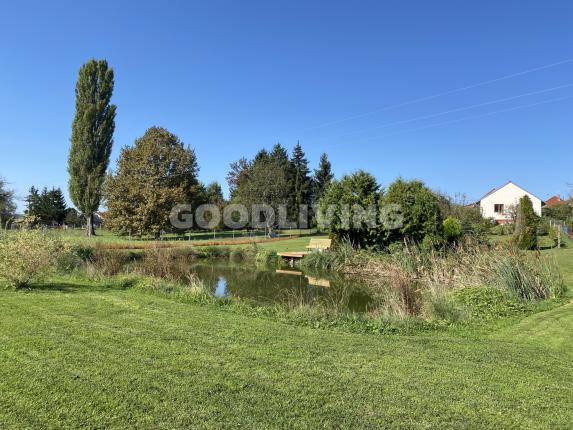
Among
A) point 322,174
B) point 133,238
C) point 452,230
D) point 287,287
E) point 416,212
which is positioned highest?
point 322,174

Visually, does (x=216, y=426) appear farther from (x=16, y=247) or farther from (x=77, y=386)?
(x=16, y=247)

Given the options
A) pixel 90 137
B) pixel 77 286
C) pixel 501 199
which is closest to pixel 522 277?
pixel 77 286

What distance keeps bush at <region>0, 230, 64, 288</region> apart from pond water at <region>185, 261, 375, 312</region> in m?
4.10

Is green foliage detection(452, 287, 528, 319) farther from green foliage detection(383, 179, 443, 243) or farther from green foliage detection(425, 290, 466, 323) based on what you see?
green foliage detection(383, 179, 443, 243)

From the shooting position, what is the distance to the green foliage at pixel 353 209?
17.0 meters

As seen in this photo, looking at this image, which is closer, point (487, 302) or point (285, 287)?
point (487, 302)

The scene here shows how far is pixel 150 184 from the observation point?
2994cm

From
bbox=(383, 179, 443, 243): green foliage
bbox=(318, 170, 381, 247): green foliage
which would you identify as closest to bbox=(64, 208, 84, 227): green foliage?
bbox=(318, 170, 381, 247): green foliage

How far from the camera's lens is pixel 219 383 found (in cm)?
325

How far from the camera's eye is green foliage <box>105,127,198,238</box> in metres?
29.1

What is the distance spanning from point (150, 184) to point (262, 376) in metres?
28.6

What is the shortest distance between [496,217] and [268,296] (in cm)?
4366

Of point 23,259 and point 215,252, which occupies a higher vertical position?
point 23,259

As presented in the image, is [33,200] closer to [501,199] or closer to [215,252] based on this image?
[215,252]
